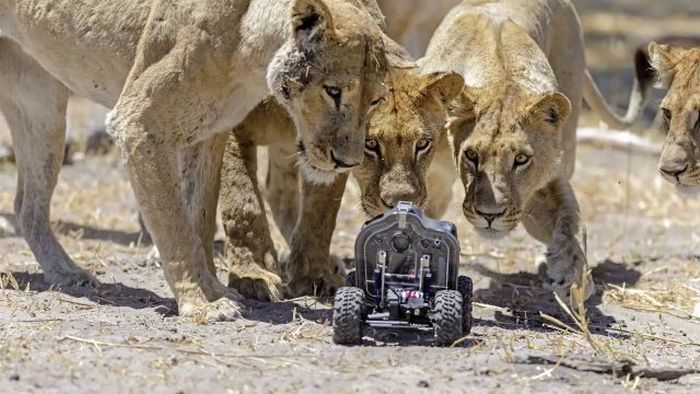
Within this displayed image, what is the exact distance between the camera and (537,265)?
760 centimetres

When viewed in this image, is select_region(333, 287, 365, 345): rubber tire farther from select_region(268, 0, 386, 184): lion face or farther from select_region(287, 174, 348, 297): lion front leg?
select_region(287, 174, 348, 297): lion front leg

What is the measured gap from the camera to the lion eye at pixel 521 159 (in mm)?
5828

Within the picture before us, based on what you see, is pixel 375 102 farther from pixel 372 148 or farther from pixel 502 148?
pixel 502 148

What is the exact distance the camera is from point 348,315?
4961 millimetres

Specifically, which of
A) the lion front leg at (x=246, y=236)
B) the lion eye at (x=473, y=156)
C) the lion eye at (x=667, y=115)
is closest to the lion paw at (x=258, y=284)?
the lion front leg at (x=246, y=236)

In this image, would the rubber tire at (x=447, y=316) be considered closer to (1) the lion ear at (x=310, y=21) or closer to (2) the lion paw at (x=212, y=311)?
(2) the lion paw at (x=212, y=311)

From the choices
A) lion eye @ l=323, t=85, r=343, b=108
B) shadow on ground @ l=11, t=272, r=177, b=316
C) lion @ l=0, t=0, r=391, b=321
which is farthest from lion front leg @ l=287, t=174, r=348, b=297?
lion eye @ l=323, t=85, r=343, b=108

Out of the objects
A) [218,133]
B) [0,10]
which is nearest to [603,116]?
[218,133]

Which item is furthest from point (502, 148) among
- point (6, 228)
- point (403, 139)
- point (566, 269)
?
point (6, 228)

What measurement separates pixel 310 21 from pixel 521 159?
3.87 ft

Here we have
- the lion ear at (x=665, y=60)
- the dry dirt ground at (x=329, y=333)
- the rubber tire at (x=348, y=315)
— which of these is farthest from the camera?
the lion ear at (x=665, y=60)

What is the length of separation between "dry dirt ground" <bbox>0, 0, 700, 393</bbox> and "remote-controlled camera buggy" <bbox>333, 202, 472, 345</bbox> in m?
0.09

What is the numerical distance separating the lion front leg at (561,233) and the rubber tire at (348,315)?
1320 millimetres

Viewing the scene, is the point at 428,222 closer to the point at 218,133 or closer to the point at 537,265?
the point at 218,133
